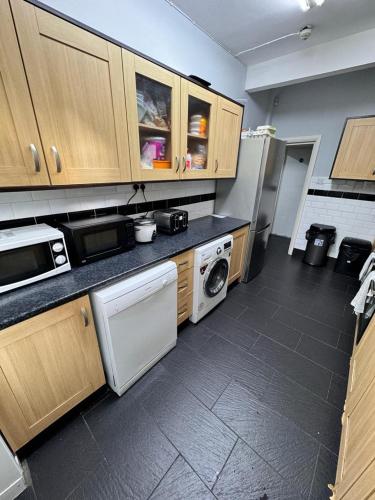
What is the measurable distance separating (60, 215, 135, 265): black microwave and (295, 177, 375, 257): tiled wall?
3.19 meters

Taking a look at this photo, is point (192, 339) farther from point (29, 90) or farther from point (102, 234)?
point (29, 90)

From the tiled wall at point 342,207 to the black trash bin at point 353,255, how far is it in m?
0.23

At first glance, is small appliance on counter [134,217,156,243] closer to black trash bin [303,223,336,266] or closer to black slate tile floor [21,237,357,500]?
black slate tile floor [21,237,357,500]

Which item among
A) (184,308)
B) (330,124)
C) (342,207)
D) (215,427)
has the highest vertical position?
(330,124)

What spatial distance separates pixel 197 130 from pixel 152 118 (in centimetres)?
50

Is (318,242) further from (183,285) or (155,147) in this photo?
(155,147)

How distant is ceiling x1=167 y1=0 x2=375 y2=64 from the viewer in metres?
1.65

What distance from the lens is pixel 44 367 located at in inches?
40.2

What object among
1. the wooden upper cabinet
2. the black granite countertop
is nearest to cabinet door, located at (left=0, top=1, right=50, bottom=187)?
the black granite countertop

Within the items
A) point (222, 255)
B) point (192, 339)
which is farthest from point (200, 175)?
point (192, 339)

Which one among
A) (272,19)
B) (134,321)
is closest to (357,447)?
(134,321)

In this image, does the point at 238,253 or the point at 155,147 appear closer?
the point at 155,147

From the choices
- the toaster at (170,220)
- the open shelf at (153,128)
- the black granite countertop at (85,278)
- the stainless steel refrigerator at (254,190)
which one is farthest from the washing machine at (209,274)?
the open shelf at (153,128)

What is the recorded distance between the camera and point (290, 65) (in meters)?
2.36
